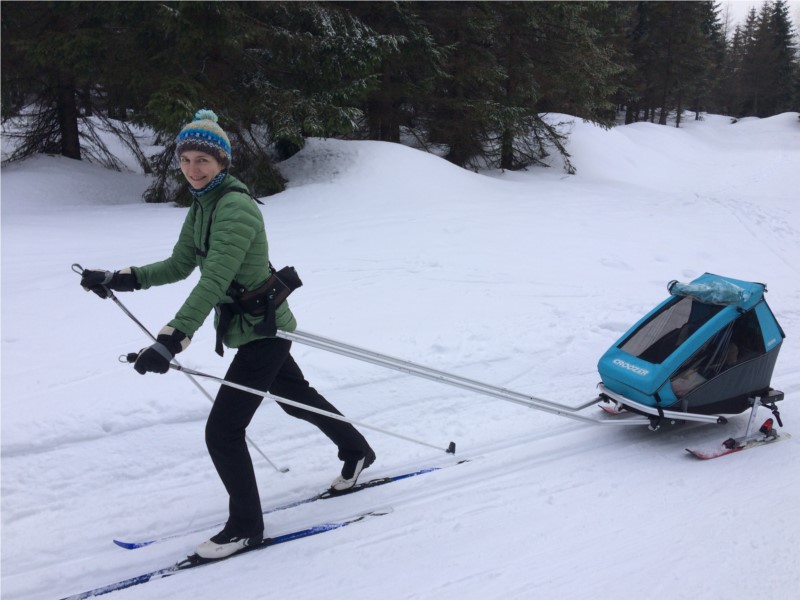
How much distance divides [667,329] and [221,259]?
3.45 m

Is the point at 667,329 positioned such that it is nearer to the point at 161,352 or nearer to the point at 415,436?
the point at 415,436

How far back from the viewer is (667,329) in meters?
4.52

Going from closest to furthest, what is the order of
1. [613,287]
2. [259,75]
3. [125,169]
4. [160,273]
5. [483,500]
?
1. [160,273]
2. [483,500]
3. [613,287]
4. [259,75]
5. [125,169]

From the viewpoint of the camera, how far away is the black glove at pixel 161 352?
2.52 meters

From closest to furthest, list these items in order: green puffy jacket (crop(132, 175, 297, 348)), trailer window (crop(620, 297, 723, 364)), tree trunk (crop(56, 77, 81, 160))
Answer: green puffy jacket (crop(132, 175, 297, 348)) < trailer window (crop(620, 297, 723, 364)) < tree trunk (crop(56, 77, 81, 160))

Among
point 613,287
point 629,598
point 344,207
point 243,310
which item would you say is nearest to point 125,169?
point 344,207

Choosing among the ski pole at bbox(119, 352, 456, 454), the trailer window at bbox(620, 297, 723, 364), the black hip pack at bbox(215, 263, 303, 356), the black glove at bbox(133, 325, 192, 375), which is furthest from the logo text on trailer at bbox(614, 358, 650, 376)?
the black glove at bbox(133, 325, 192, 375)

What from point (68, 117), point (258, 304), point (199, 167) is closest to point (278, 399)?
point (258, 304)

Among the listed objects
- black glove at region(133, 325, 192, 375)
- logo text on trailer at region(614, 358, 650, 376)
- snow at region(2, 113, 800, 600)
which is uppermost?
black glove at region(133, 325, 192, 375)

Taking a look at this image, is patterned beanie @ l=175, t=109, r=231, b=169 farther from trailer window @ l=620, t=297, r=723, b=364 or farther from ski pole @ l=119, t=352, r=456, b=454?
trailer window @ l=620, t=297, r=723, b=364

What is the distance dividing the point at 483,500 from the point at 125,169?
1590cm

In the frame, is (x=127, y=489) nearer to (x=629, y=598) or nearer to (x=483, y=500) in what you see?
(x=483, y=500)

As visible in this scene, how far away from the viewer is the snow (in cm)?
304

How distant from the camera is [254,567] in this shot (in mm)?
3088
